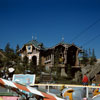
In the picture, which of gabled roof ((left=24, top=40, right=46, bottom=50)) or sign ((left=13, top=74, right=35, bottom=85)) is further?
gabled roof ((left=24, top=40, right=46, bottom=50))

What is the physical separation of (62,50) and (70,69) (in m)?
4.75

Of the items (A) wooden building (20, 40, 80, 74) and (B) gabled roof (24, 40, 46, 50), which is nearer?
(A) wooden building (20, 40, 80, 74)

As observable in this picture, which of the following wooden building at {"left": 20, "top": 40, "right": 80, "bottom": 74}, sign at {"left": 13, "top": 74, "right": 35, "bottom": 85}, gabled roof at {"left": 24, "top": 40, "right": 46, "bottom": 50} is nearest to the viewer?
sign at {"left": 13, "top": 74, "right": 35, "bottom": 85}

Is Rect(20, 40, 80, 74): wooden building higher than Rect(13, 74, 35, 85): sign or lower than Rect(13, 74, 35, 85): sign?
higher

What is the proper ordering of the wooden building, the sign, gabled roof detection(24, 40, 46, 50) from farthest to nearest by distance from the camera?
gabled roof detection(24, 40, 46, 50) < the wooden building < the sign

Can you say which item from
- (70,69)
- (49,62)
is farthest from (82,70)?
(49,62)

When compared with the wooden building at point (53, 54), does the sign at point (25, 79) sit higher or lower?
lower

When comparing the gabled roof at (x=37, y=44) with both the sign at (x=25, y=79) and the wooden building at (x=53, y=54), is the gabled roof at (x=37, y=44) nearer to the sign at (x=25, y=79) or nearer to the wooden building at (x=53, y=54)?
the wooden building at (x=53, y=54)

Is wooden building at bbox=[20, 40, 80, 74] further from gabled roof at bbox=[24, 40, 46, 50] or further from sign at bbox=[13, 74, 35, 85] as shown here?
sign at bbox=[13, 74, 35, 85]

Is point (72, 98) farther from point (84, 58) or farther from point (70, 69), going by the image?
point (84, 58)

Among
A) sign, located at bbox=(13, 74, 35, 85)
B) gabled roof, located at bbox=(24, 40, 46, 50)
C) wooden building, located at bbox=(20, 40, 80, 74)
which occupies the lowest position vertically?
sign, located at bbox=(13, 74, 35, 85)

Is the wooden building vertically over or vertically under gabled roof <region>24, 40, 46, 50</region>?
under

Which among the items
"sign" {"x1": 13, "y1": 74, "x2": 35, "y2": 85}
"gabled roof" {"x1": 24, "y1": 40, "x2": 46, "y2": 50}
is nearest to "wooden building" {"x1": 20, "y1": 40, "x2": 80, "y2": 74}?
"gabled roof" {"x1": 24, "y1": 40, "x2": 46, "y2": 50}

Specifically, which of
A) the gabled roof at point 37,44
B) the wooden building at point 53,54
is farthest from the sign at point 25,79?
the gabled roof at point 37,44
